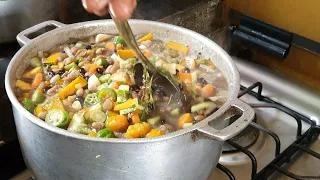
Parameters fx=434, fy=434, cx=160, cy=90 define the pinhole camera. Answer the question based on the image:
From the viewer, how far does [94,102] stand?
2.47ft

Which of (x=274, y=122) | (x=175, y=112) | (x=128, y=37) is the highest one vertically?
(x=128, y=37)

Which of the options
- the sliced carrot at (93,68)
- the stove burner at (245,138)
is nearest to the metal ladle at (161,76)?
Result: the sliced carrot at (93,68)

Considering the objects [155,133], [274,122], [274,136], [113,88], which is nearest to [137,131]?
[155,133]

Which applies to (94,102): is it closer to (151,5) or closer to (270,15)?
(151,5)

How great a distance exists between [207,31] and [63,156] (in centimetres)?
74

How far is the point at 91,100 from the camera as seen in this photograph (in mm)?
753

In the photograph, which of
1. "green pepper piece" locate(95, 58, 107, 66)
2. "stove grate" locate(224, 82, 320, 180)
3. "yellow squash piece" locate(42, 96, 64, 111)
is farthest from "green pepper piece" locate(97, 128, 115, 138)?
"stove grate" locate(224, 82, 320, 180)

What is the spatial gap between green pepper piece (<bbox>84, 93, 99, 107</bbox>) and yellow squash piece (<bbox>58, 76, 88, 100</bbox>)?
0.11 ft

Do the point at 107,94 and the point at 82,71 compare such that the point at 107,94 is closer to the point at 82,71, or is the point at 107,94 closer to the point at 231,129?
the point at 82,71

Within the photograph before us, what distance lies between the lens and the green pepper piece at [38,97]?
75cm

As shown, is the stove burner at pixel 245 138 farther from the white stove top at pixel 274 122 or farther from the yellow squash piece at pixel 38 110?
the yellow squash piece at pixel 38 110

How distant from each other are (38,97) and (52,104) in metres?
0.03

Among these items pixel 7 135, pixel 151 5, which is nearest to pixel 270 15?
pixel 151 5

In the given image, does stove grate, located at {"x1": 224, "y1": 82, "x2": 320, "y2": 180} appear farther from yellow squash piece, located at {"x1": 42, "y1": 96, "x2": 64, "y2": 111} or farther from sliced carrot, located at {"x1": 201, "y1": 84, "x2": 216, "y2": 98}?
yellow squash piece, located at {"x1": 42, "y1": 96, "x2": 64, "y2": 111}
